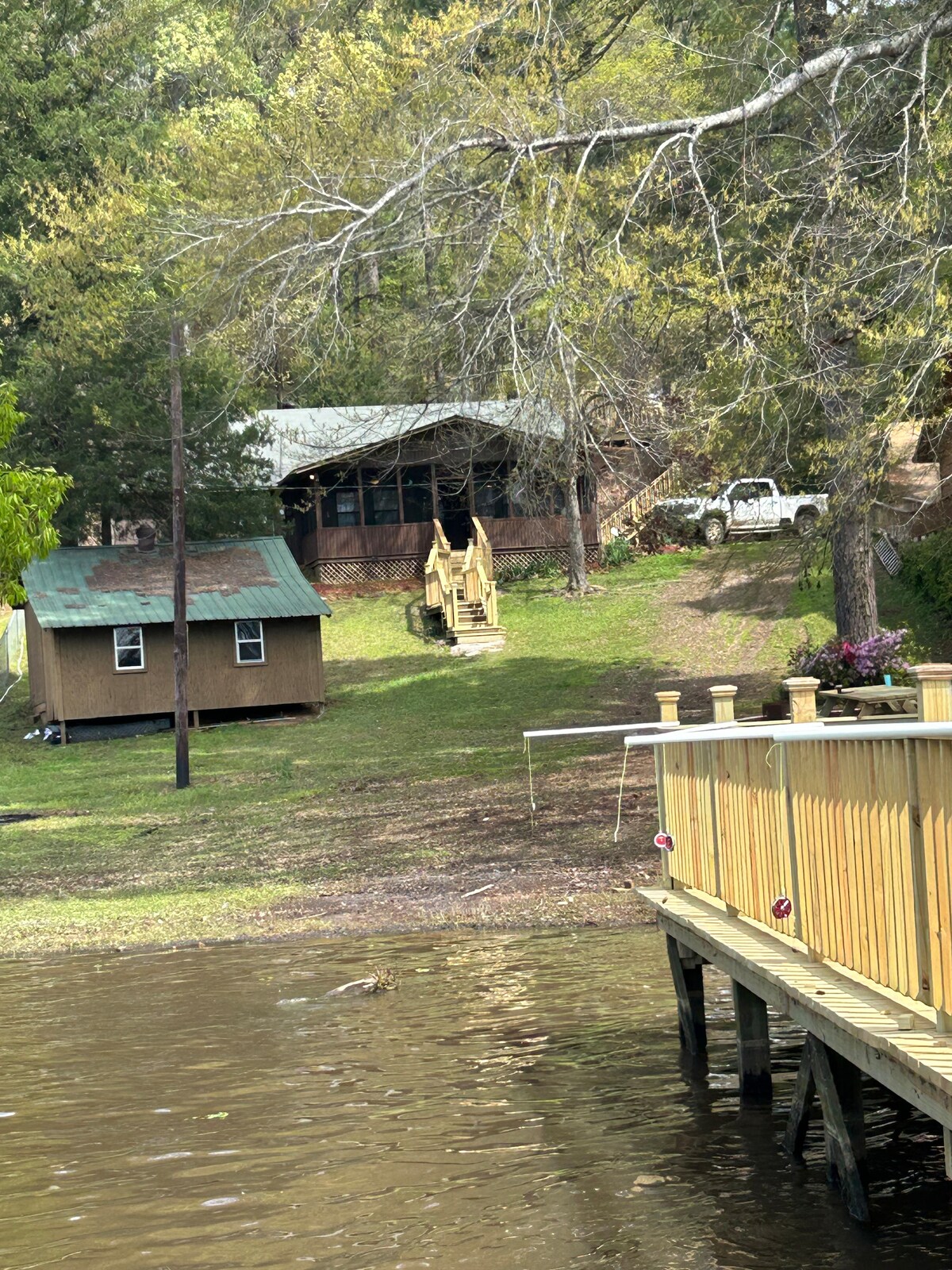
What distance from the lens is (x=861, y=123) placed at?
1608cm

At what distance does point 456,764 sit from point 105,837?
608 centimetres

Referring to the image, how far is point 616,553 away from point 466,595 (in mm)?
7224

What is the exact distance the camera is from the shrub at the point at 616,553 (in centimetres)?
4569

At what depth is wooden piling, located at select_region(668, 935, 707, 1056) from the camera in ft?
32.2

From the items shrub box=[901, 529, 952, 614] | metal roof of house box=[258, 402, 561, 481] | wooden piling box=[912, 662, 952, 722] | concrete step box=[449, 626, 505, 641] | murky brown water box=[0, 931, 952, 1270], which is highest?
metal roof of house box=[258, 402, 561, 481]

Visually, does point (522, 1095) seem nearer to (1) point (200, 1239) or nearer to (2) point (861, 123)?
(1) point (200, 1239)

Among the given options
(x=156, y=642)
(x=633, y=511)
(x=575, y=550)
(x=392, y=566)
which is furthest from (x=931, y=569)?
(x=392, y=566)

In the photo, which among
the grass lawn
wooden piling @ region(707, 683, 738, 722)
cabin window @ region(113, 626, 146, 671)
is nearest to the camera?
wooden piling @ region(707, 683, 738, 722)

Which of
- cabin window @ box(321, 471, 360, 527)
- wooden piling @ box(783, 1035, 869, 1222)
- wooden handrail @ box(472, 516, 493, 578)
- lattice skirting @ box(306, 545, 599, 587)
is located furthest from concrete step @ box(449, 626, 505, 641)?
wooden piling @ box(783, 1035, 869, 1222)

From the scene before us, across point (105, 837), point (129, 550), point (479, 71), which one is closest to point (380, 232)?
point (479, 71)

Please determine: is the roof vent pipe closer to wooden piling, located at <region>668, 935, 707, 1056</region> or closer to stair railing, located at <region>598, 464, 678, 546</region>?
stair railing, located at <region>598, 464, 678, 546</region>

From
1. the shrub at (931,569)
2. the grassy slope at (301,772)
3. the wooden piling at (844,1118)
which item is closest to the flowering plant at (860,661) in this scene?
the grassy slope at (301,772)

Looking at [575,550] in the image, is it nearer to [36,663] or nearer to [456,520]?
[456,520]

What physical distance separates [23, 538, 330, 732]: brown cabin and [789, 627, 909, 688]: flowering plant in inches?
626
